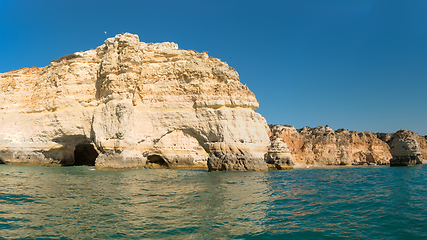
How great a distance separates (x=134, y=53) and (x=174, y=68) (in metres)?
3.28

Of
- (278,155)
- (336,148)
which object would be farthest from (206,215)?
(336,148)

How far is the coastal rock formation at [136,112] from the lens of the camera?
19.7 metres

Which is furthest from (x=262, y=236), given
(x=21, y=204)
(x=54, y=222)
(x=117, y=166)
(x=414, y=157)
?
(x=414, y=157)

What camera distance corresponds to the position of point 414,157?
3300 cm

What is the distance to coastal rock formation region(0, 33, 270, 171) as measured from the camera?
19.7m

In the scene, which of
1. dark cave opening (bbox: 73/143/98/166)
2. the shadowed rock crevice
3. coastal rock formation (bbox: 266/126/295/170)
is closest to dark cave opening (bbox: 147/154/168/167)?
the shadowed rock crevice

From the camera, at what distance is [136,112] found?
69.9ft

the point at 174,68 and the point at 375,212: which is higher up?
the point at 174,68

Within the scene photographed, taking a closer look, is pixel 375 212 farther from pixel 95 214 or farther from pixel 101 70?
pixel 101 70

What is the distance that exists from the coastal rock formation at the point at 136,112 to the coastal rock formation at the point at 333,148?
26.5 metres

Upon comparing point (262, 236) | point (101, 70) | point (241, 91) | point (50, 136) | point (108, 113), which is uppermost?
point (101, 70)

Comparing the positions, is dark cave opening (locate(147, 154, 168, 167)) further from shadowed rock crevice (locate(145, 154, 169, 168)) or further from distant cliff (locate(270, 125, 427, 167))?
distant cliff (locate(270, 125, 427, 167))

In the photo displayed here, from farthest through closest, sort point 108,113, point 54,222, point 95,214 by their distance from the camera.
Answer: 1. point 108,113
2. point 95,214
3. point 54,222

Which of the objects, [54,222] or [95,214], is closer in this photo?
[54,222]
